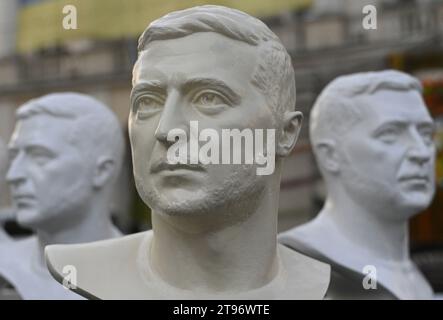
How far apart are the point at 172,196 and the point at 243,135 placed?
0.30 meters

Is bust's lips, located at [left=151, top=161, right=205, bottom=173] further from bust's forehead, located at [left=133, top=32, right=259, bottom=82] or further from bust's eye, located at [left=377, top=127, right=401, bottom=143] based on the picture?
bust's eye, located at [left=377, top=127, right=401, bottom=143]

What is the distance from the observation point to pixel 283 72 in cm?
338

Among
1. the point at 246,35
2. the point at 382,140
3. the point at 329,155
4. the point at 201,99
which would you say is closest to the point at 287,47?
the point at 329,155

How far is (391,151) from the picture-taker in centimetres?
541

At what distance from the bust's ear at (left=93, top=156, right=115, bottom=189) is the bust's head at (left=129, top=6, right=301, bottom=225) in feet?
7.78

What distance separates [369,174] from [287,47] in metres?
6.60

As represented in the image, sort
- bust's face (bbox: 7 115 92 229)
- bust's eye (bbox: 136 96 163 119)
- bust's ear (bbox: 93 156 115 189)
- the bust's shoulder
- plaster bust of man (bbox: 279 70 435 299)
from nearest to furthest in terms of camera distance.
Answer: bust's eye (bbox: 136 96 163 119)
the bust's shoulder
plaster bust of man (bbox: 279 70 435 299)
bust's face (bbox: 7 115 92 229)
bust's ear (bbox: 93 156 115 189)

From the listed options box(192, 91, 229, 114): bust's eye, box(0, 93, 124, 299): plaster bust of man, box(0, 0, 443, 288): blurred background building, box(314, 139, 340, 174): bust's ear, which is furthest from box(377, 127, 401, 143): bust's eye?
box(0, 0, 443, 288): blurred background building

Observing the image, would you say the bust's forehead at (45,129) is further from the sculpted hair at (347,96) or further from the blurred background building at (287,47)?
the blurred background building at (287,47)

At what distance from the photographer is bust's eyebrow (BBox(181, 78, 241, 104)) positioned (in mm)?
3182

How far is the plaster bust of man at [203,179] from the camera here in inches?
125

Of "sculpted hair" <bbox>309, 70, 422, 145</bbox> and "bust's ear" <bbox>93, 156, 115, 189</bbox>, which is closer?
"sculpted hair" <bbox>309, 70, 422, 145</bbox>

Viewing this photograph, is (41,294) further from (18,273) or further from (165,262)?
(165,262)
